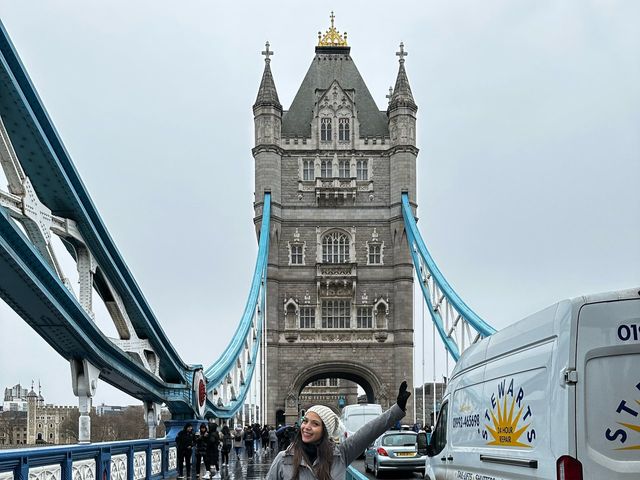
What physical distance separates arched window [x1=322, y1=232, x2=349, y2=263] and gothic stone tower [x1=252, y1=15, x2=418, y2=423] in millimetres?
54

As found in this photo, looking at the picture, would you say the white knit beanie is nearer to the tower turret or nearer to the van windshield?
the van windshield

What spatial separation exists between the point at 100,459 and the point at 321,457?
9536mm

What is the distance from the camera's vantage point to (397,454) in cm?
2186

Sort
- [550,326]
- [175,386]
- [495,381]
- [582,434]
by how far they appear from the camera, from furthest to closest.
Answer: [175,386], [495,381], [550,326], [582,434]

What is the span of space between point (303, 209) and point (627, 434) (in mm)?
48870

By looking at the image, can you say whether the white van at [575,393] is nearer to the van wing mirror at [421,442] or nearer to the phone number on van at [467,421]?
the phone number on van at [467,421]

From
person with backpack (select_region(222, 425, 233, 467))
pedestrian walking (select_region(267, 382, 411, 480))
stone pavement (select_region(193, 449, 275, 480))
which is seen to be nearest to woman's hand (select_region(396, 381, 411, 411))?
pedestrian walking (select_region(267, 382, 411, 480))

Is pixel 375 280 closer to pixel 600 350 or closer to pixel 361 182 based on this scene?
pixel 361 182

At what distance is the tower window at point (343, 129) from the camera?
56344 mm

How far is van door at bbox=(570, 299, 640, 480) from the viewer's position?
637 centimetres

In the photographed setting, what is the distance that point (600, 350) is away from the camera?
6.48 meters

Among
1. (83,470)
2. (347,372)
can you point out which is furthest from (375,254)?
(83,470)

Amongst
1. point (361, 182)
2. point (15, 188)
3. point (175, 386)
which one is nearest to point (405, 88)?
point (361, 182)

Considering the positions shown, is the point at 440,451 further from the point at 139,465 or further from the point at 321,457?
the point at 139,465
